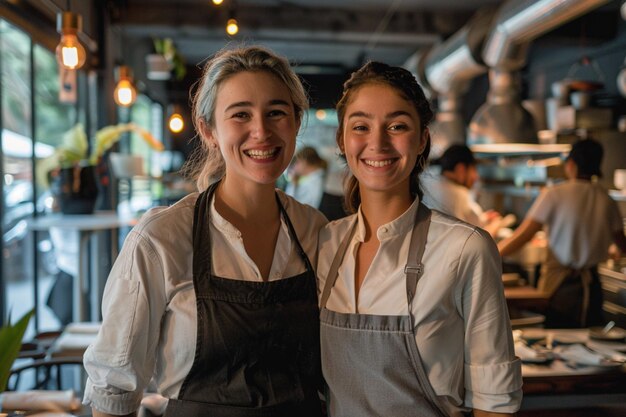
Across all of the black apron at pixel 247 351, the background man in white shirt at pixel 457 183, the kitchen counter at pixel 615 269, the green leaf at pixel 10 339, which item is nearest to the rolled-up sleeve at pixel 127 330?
the black apron at pixel 247 351

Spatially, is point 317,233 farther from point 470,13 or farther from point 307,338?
point 470,13

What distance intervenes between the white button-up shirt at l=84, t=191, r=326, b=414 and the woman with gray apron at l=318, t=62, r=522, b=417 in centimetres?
25

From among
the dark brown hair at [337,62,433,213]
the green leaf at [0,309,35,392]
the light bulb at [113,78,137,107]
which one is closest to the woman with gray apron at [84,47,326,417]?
the dark brown hair at [337,62,433,213]

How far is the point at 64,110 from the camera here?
5.64 metres

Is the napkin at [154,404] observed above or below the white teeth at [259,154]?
below

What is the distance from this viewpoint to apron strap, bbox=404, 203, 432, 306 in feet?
5.27

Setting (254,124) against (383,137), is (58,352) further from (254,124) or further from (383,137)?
(383,137)

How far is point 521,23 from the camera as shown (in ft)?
13.9

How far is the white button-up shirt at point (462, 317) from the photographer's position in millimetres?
1576

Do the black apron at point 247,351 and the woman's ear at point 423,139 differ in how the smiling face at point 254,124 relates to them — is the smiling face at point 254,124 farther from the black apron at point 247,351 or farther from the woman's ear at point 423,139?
the woman's ear at point 423,139

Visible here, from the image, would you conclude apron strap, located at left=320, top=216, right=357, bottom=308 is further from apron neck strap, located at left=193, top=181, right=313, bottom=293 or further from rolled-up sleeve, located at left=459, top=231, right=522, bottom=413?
rolled-up sleeve, located at left=459, top=231, right=522, bottom=413

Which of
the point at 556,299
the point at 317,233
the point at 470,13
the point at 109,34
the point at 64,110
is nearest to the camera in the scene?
the point at 317,233

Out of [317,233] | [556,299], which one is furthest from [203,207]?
[556,299]

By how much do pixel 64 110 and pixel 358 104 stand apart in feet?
15.1
